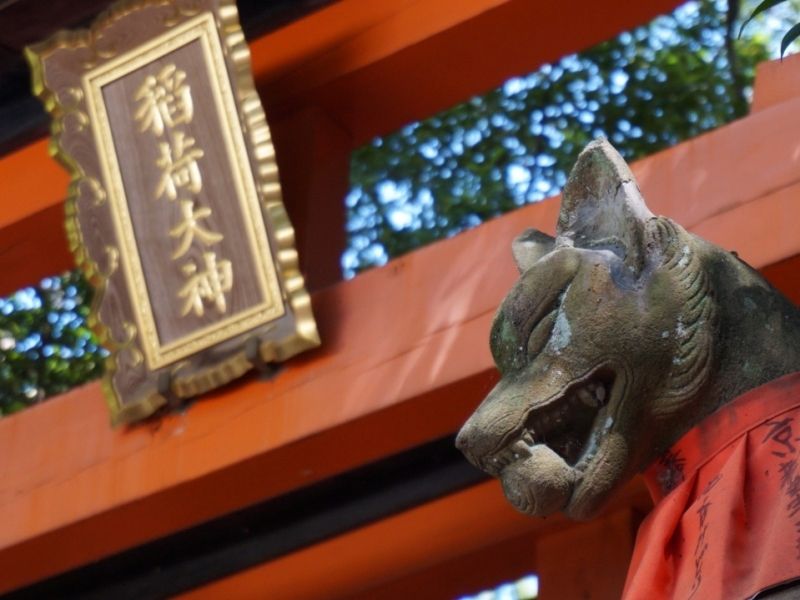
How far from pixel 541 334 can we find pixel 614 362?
91 millimetres

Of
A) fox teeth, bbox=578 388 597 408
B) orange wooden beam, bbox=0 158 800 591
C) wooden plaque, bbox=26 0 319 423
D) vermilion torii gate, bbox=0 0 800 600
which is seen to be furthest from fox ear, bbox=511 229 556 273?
wooden plaque, bbox=26 0 319 423

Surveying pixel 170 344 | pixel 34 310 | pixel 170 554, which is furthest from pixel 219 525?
pixel 34 310

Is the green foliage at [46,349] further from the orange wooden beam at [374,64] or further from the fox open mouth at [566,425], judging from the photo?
the fox open mouth at [566,425]

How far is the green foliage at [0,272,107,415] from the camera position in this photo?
20.4 ft

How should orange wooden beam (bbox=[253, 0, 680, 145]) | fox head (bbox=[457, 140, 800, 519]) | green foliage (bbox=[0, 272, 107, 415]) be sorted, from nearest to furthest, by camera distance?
fox head (bbox=[457, 140, 800, 519])
orange wooden beam (bbox=[253, 0, 680, 145])
green foliage (bbox=[0, 272, 107, 415])

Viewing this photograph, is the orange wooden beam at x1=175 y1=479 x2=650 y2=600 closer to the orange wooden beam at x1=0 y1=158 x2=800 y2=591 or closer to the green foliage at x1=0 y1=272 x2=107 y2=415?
the orange wooden beam at x1=0 y1=158 x2=800 y2=591

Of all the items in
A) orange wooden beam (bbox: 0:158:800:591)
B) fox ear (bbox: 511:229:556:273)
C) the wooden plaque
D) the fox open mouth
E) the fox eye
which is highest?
the wooden plaque

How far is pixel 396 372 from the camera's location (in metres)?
3.37

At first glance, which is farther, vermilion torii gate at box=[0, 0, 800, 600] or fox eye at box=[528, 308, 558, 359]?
vermilion torii gate at box=[0, 0, 800, 600]

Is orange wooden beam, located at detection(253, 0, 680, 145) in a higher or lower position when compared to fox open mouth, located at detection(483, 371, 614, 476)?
higher

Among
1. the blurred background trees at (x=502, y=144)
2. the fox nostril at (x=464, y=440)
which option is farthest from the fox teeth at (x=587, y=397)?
the blurred background trees at (x=502, y=144)

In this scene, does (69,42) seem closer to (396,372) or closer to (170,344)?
(170,344)

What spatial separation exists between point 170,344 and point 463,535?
0.64 m

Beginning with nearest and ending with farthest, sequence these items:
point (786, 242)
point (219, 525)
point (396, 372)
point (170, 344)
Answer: point (786, 242)
point (396, 372)
point (170, 344)
point (219, 525)
